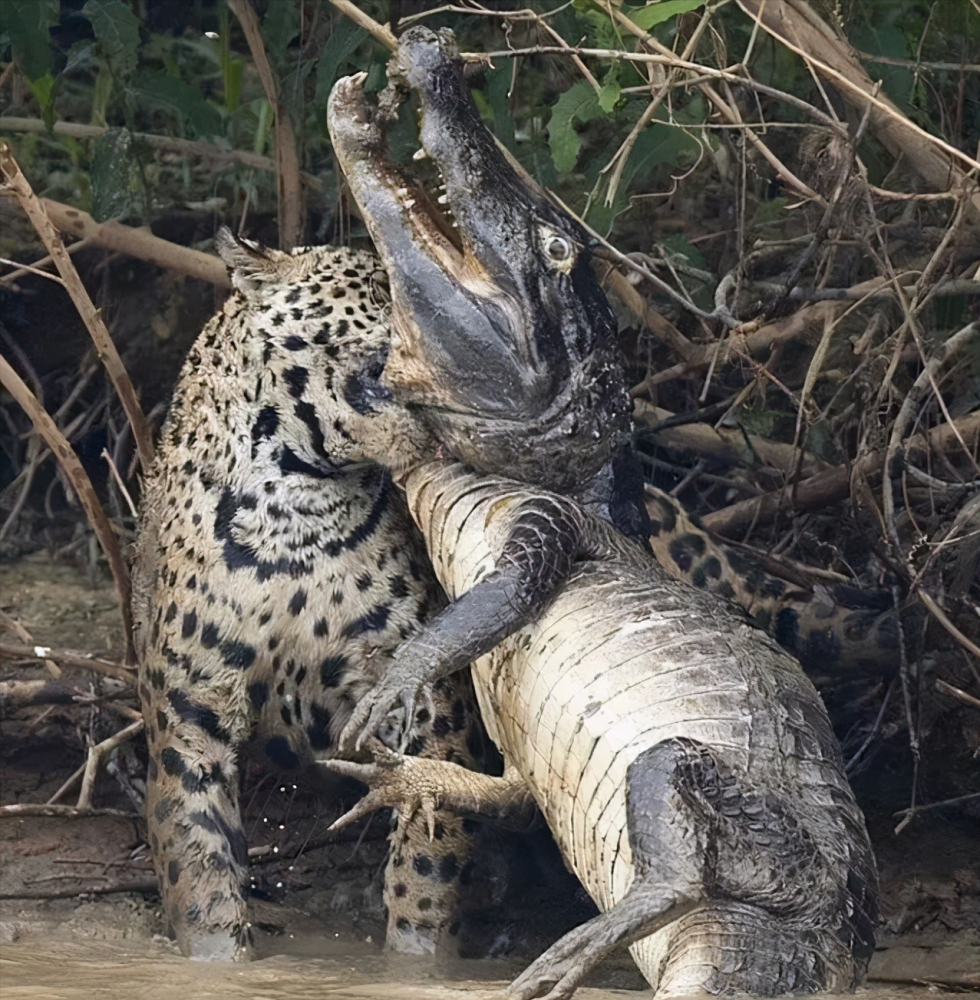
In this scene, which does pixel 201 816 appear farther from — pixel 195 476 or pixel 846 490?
pixel 846 490

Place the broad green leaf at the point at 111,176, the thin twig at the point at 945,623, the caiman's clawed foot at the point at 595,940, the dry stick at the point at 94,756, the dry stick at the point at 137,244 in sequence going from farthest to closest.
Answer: the dry stick at the point at 137,244 < the broad green leaf at the point at 111,176 < the dry stick at the point at 94,756 < the thin twig at the point at 945,623 < the caiman's clawed foot at the point at 595,940

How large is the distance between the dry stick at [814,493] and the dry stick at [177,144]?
183 centimetres

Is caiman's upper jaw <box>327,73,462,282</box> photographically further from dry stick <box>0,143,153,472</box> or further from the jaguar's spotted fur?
dry stick <box>0,143,153,472</box>

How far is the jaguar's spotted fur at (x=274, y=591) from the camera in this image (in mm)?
3875

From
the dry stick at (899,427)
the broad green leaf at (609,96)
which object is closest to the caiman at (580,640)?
the broad green leaf at (609,96)

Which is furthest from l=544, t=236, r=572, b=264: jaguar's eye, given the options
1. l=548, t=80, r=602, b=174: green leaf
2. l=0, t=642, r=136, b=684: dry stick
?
l=0, t=642, r=136, b=684: dry stick

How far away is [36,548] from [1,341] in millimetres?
811

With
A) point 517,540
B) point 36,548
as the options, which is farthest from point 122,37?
point 517,540

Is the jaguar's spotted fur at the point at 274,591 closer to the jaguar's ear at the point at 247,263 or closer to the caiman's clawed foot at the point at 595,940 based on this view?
the jaguar's ear at the point at 247,263

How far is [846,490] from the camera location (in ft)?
15.8

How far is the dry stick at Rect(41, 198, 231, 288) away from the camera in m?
5.30

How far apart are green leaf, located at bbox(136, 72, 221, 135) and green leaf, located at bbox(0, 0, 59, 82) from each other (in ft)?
1.54

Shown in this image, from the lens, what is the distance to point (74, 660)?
4.62 metres

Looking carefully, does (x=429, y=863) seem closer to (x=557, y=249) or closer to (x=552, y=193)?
(x=557, y=249)
